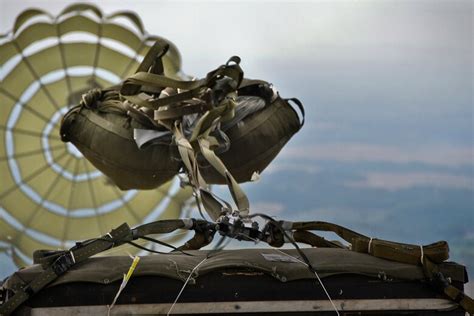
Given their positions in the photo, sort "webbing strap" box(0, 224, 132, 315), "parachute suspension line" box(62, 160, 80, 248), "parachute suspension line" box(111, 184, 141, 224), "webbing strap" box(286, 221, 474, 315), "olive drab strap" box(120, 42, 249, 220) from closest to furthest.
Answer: "webbing strap" box(0, 224, 132, 315) → "webbing strap" box(286, 221, 474, 315) → "olive drab strap" box(120, 42, 249, 220) → "parachute suspension line" box(111, 184, 141, 224) → "parachute suspension line" box(62, 160, 80, 248)

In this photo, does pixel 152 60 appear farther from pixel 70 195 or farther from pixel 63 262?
pixel 70 195

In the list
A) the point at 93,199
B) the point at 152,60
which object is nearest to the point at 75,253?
the point at 152,60

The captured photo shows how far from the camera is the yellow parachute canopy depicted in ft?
19.8

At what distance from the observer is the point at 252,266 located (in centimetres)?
221

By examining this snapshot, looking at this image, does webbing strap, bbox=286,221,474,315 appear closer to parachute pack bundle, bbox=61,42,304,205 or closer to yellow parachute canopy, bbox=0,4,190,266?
parachute pack bundle, bbox=61,42,304,205

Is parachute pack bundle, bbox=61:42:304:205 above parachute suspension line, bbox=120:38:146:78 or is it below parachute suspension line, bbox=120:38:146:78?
below

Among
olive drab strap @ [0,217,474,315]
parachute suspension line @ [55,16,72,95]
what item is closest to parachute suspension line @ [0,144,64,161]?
parachute suspension line @ [55,16,72,95]

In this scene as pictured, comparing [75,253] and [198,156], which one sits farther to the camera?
[198,156]

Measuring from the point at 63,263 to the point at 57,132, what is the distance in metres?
4.07

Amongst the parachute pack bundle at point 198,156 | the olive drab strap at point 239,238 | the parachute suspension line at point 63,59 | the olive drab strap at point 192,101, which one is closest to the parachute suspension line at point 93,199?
the parachute suspension line at point 63,59

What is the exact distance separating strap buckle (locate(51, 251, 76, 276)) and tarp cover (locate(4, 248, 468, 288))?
0.01 metres

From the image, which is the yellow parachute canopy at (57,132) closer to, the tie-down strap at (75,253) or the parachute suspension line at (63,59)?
the parachute suspension line at (63,59)

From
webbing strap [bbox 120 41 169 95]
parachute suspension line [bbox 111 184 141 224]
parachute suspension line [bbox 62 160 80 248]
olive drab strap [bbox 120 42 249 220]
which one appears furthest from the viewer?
parachute suspension line [bbox 62 160 80 248]

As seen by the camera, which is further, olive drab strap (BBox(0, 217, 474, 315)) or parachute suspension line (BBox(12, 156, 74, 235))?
parachute suspension line (BBox(12, 156, 74, 235))
